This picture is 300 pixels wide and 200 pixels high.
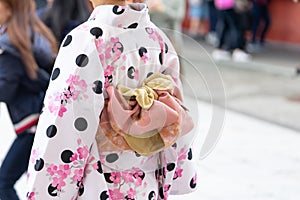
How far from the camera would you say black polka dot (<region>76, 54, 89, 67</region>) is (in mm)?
1466

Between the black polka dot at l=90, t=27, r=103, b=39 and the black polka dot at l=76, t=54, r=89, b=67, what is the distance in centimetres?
7

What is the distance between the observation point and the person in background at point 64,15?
2959mm

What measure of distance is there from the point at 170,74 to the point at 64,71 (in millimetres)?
326

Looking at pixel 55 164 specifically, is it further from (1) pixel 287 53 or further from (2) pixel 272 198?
(1) pixel 287 53

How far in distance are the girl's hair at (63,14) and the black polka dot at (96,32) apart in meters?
1.47

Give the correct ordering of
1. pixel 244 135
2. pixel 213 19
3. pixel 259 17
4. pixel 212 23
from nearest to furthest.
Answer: pixel 244 135 → pixel 259 17 → pixel 213 19 → pixel 212 23

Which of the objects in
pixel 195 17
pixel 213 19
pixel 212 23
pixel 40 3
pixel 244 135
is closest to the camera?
pixel 40 3

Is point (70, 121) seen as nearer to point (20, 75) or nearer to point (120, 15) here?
point (120, 15)

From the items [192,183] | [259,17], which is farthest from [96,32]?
[259,17]

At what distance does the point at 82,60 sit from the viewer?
4.81 ft

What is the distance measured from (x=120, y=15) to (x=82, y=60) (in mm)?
163

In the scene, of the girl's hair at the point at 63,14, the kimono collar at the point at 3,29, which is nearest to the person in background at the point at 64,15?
the girl's hair at the point at 63,14

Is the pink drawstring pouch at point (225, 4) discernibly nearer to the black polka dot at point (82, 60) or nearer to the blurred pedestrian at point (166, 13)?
the blurred pedestrian at point (166, 13)

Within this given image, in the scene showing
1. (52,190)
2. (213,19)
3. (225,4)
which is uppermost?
(52,190)
